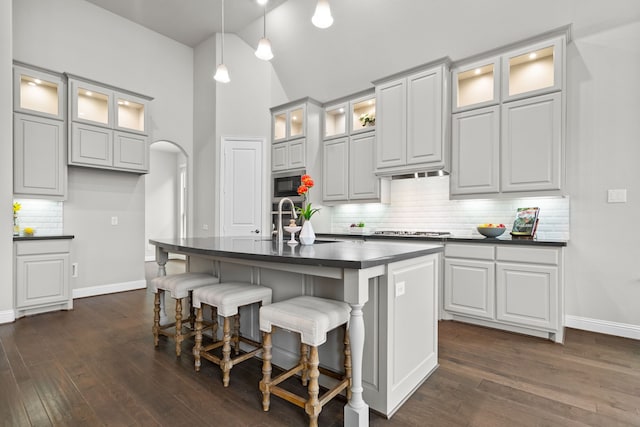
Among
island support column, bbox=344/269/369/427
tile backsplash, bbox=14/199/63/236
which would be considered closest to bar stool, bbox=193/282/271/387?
island support column, bbox=344/269/369/427

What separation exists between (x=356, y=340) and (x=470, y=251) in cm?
220

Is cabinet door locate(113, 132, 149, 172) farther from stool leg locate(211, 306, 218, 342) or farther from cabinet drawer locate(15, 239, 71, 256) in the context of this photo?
stool leg locate(211, 306, 218, 342)

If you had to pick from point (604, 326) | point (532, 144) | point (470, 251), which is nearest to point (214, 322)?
point (470, 251)

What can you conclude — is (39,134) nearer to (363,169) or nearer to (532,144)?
(363,169)

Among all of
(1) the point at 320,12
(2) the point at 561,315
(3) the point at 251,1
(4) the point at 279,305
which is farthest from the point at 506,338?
(3) the point at 251,1

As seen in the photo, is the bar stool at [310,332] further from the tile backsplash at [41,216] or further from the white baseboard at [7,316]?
the tile backsplash at [41,216]

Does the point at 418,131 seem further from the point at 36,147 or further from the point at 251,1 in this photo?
the point at 36,147

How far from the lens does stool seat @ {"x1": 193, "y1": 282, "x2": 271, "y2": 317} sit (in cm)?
208

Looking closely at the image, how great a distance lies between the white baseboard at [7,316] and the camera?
3381mm

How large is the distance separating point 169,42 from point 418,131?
460 cm

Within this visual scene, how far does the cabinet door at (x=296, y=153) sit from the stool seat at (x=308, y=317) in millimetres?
3312

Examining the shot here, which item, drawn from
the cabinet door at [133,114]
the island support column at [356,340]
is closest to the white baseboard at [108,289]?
the cabinet door at [133,114]

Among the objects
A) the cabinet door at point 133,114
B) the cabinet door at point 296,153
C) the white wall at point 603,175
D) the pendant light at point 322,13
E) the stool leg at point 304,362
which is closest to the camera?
the stool leg at point 304,362

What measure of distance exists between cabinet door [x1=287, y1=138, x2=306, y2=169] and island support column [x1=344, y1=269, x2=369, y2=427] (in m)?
3.56
